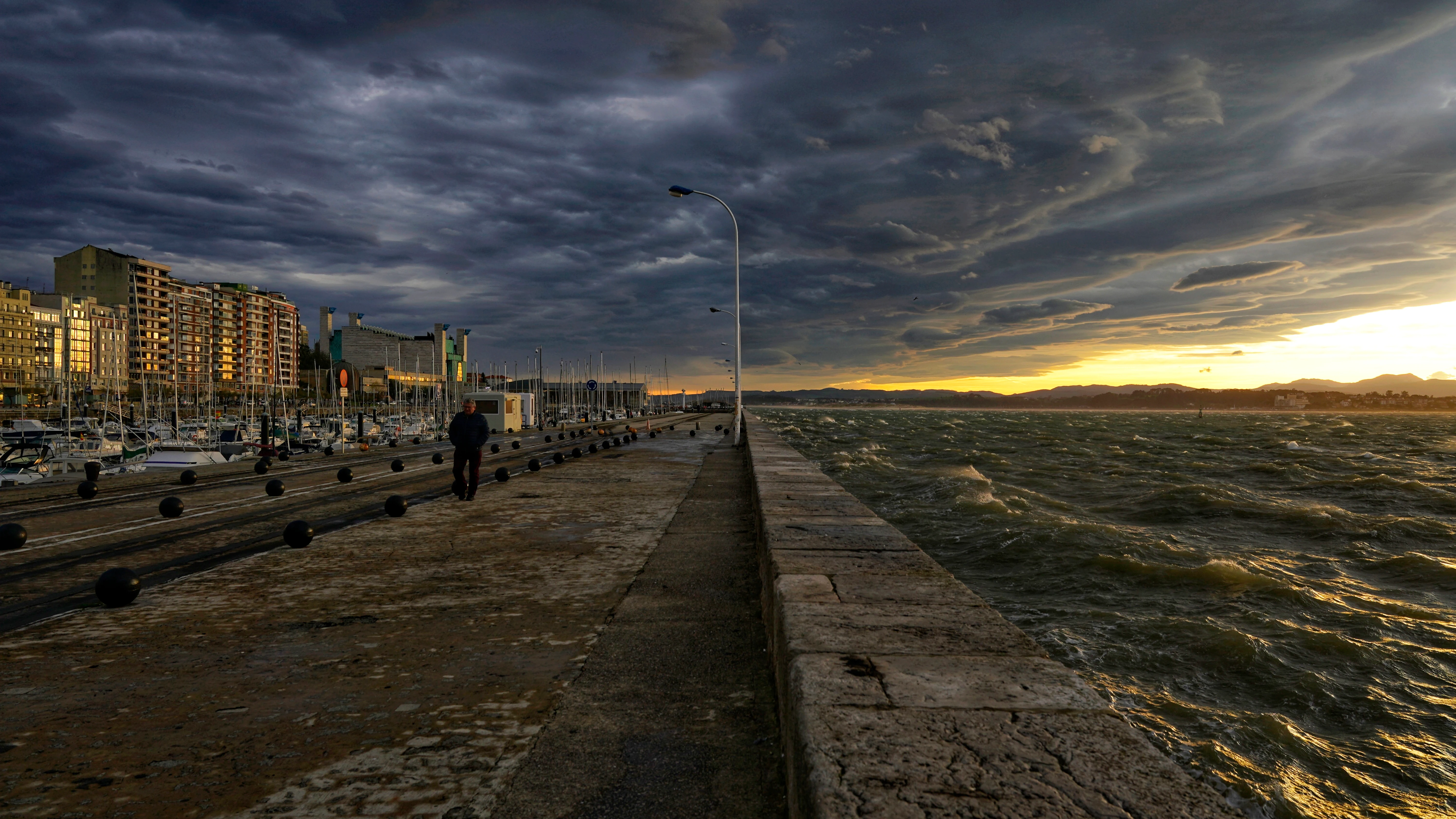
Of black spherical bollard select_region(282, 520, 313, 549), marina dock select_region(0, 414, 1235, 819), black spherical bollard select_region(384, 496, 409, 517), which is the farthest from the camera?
black spherical bollard select_region(384, 496, 409, 517)

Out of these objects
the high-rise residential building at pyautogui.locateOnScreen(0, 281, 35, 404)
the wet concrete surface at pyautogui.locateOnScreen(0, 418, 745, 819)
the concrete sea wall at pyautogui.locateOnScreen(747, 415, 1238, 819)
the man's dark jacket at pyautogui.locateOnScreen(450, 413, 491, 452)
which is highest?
the high-rise residential building at pyautogui.locateOnScreen(0, 281, 35, 404)

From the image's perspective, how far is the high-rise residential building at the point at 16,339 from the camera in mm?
107875

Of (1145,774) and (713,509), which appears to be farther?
(713,509)

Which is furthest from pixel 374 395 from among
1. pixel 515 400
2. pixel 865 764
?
pixel 865 764

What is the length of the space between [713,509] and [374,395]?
17114cm

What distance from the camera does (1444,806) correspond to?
4809 mm

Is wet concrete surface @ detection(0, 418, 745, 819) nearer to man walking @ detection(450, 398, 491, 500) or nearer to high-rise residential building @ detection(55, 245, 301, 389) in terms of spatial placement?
man walking @ detection(450, 398, 491, 500)

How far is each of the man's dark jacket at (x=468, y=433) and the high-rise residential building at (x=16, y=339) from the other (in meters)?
139

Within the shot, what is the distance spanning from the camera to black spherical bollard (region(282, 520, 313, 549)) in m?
8.14

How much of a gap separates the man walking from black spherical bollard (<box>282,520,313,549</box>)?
3.63m

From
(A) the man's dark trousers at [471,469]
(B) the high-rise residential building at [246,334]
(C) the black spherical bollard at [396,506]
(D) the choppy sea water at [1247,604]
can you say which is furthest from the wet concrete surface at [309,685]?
(B) the high-rise residential building at [246,334]

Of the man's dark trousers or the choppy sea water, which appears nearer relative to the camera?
the choppy sea water

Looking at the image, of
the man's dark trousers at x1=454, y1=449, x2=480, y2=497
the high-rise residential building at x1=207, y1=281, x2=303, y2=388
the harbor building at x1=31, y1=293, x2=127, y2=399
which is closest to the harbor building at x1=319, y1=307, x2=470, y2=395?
the high-rise residential building at x1=207, y1=281, x2=303, y2=388

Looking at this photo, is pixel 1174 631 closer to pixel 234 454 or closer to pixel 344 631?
pixel 344 631
